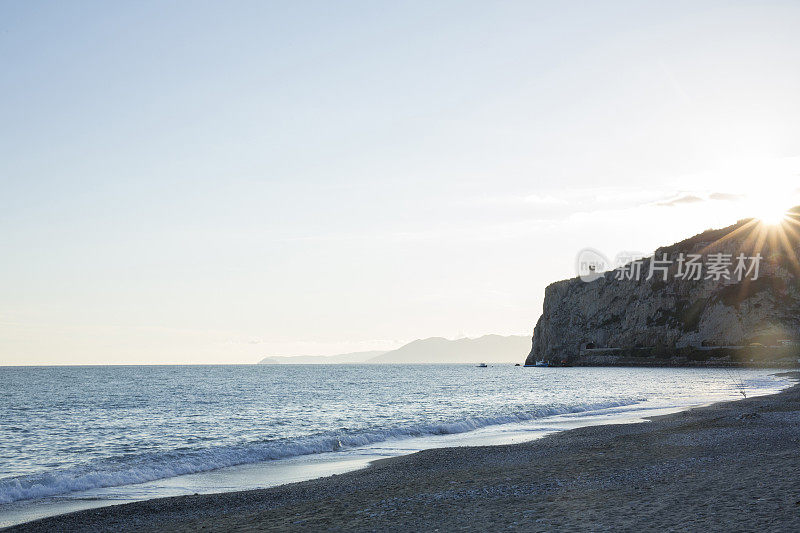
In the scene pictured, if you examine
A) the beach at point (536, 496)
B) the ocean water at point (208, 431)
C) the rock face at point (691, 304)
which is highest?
the rock face at point (691, 304)

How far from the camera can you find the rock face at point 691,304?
440ft

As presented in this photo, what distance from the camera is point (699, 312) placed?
5694 inches

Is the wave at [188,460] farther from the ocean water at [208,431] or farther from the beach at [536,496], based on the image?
the beach at [536,496]

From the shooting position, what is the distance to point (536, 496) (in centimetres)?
1269

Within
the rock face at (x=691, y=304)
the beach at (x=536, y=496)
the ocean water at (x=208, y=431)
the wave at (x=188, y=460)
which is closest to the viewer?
the beach at (x=536, y=496)

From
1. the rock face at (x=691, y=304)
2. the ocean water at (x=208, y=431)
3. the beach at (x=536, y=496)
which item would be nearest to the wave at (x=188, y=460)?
the ocean water at (x=208, y=431)

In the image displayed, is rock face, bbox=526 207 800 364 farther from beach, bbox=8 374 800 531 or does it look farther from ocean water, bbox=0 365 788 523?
beach, bbox=8 374 800 531

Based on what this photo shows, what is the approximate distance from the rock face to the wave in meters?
119

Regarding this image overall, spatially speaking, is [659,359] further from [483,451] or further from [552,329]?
[483,451]

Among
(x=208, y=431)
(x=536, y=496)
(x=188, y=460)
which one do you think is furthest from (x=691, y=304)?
(x=536, y=496)

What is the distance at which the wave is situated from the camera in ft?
64.8

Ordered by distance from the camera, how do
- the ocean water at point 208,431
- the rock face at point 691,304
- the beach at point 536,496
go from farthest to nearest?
the rock face at point 691,304
the ocean water at point 208,431
the beach at point 536,496

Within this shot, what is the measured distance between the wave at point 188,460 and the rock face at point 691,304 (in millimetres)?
119470

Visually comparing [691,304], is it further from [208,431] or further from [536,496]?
[536,496]
